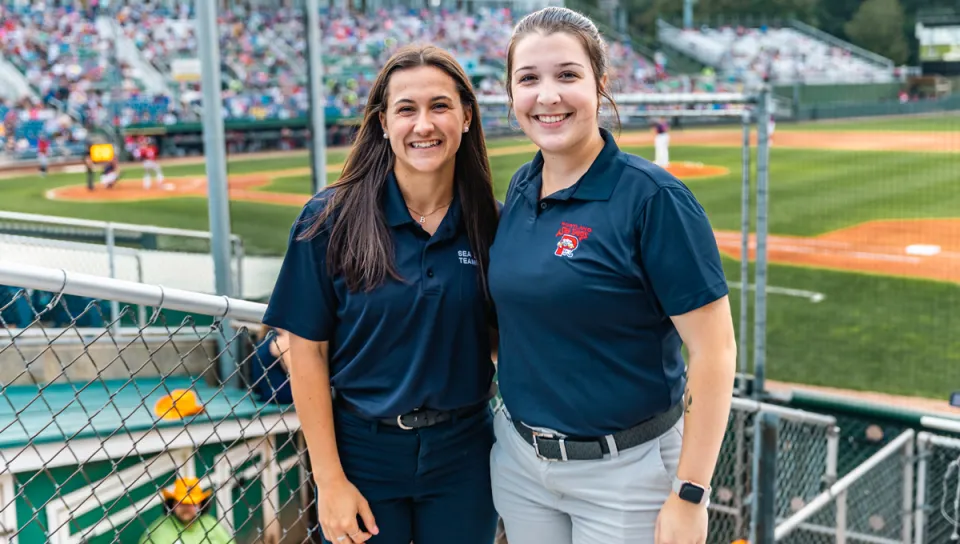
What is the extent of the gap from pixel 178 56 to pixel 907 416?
27529 millimetres

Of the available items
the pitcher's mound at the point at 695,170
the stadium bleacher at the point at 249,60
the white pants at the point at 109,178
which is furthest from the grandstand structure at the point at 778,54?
the white pants at the point at 109,178

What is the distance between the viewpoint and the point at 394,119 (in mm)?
1960

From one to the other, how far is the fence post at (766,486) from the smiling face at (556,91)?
1355mm

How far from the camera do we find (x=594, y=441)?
181cm

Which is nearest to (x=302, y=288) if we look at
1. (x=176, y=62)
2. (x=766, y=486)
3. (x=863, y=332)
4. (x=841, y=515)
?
(x=766, y=486)

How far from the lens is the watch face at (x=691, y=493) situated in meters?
1.71

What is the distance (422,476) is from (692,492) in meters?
0.59

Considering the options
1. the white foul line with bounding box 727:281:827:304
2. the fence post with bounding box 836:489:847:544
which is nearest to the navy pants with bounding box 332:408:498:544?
the fence post with bounding box 836:489:847:544

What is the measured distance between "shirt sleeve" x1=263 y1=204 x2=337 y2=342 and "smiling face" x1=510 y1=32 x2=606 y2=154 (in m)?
0.51

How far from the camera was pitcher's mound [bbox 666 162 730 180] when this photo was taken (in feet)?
64.6

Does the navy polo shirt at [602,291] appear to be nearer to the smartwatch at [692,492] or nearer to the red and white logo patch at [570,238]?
the red and white logo patch at [570,238]

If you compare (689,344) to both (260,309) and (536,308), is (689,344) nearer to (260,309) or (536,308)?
(536,308)

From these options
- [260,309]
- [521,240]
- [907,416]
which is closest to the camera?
[521,240]

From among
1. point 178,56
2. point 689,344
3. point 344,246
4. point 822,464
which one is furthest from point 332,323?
point 178,56
